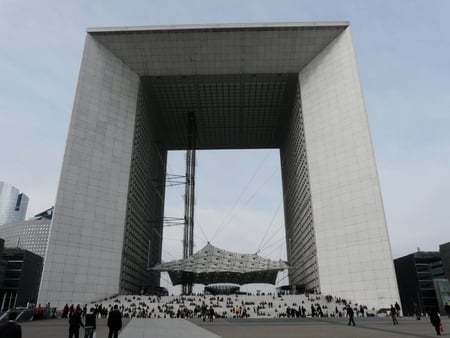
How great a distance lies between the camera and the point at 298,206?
59125mm

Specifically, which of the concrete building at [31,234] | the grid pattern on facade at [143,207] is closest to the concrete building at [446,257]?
the grid pattern on facade at [143,207]

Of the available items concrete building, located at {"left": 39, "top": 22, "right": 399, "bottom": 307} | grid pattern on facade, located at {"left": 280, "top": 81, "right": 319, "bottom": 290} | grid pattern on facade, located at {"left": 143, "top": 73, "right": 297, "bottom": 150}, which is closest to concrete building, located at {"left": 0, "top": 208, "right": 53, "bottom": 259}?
grid pattern on facade, located at {"left": 143, "top": 73, "right": 297, "bottom": 150}

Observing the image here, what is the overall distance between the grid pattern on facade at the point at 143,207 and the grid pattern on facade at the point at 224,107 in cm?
386

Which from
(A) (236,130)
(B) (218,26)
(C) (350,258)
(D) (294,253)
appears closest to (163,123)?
(A) (236,130)

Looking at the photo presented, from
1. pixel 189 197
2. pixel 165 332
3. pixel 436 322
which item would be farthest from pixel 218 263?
pixel 436 322

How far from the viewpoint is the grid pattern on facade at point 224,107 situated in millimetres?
58656

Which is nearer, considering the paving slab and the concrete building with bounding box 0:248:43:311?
the paving slab

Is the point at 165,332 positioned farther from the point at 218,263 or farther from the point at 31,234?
the point at 31,234

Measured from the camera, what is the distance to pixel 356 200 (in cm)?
4459

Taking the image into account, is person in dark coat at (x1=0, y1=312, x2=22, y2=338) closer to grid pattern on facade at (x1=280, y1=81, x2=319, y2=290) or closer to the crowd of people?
the crowd of people

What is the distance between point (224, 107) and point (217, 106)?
1.35 m

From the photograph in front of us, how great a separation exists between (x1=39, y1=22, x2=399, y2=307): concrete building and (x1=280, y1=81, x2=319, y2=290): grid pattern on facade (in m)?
0.43

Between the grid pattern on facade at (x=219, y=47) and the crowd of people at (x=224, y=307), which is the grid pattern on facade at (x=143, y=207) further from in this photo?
the crowd of people at (x=224, y=307)

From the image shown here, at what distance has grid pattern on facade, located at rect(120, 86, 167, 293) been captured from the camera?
51531mm
